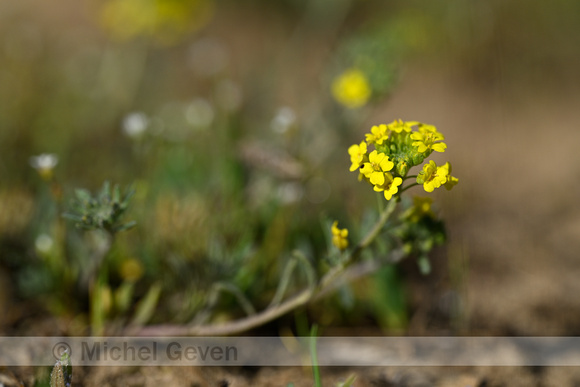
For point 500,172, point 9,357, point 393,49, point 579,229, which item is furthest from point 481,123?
point 9,357

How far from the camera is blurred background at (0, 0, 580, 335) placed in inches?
85.0

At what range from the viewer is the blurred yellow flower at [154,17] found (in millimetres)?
3570

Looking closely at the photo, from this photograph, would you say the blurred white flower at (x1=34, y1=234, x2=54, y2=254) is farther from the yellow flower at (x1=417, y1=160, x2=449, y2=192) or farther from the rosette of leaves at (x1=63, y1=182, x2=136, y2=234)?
the yellow flower at (x1=417, y1=160, x2=449, y2=192)

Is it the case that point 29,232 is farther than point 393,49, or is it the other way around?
point 393,49

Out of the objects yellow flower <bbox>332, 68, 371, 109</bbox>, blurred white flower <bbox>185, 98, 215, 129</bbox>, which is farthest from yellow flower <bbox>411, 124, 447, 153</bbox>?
blurred white flower <bbox>185, 98, 215, 129</bbox>

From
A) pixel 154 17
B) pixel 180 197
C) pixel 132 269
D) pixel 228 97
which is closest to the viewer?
pixel 132 269

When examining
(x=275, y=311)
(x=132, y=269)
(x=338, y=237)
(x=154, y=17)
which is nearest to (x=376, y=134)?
(x=338, y=237)

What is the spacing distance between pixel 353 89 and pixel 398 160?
3.96ft

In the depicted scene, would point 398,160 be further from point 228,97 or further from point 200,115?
point 200,115

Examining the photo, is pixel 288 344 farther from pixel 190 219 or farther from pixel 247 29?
pixel 247 29

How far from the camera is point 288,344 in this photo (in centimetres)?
209

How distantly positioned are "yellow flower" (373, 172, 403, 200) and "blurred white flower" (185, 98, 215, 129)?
158cm

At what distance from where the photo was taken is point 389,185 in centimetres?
147

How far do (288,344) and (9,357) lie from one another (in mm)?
1038
